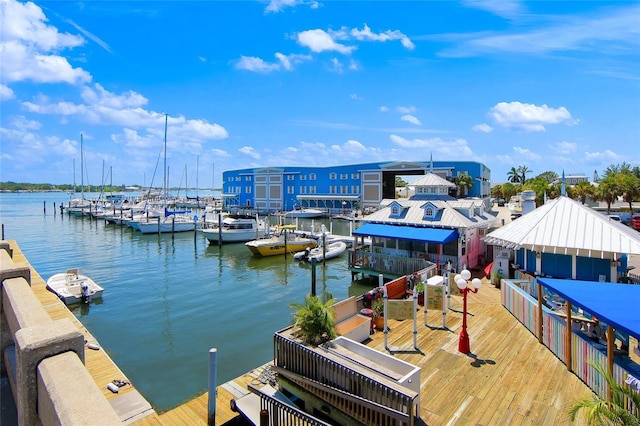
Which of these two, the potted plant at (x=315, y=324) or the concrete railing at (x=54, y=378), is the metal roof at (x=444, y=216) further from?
the concrete railing at (x=54, y=378)

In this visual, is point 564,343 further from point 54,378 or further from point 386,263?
point 386,263

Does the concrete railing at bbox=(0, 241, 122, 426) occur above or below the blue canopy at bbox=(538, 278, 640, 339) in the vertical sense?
above

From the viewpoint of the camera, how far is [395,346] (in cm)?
1139

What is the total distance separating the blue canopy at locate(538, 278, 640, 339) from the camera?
7.09m

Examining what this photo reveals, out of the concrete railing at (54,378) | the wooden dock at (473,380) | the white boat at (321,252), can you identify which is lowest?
the white boat at (321,252)

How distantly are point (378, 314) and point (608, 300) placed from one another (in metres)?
6.84

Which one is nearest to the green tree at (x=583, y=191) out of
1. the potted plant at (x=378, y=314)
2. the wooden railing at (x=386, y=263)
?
the wooden railing at (x=386, y=263)

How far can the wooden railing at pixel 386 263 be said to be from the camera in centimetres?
2112

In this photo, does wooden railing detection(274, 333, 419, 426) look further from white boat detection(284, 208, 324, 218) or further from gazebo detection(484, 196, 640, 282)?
white boat detection(284, 208, 324, 218)

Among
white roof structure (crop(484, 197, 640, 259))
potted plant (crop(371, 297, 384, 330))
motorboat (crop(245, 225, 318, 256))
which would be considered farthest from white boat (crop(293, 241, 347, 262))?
potted plant (crop(371, 297, 384, 330))

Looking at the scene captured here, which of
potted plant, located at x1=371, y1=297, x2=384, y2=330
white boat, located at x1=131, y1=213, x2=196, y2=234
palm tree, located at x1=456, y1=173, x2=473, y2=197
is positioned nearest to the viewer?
potted plant, located at x1=371, y1=297, x2=384, y2=330

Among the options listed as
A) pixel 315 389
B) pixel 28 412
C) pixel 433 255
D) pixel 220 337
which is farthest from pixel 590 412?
pixel 433 255

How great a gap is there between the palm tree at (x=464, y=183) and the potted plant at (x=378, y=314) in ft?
172

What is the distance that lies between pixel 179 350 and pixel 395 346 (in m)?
10.3
